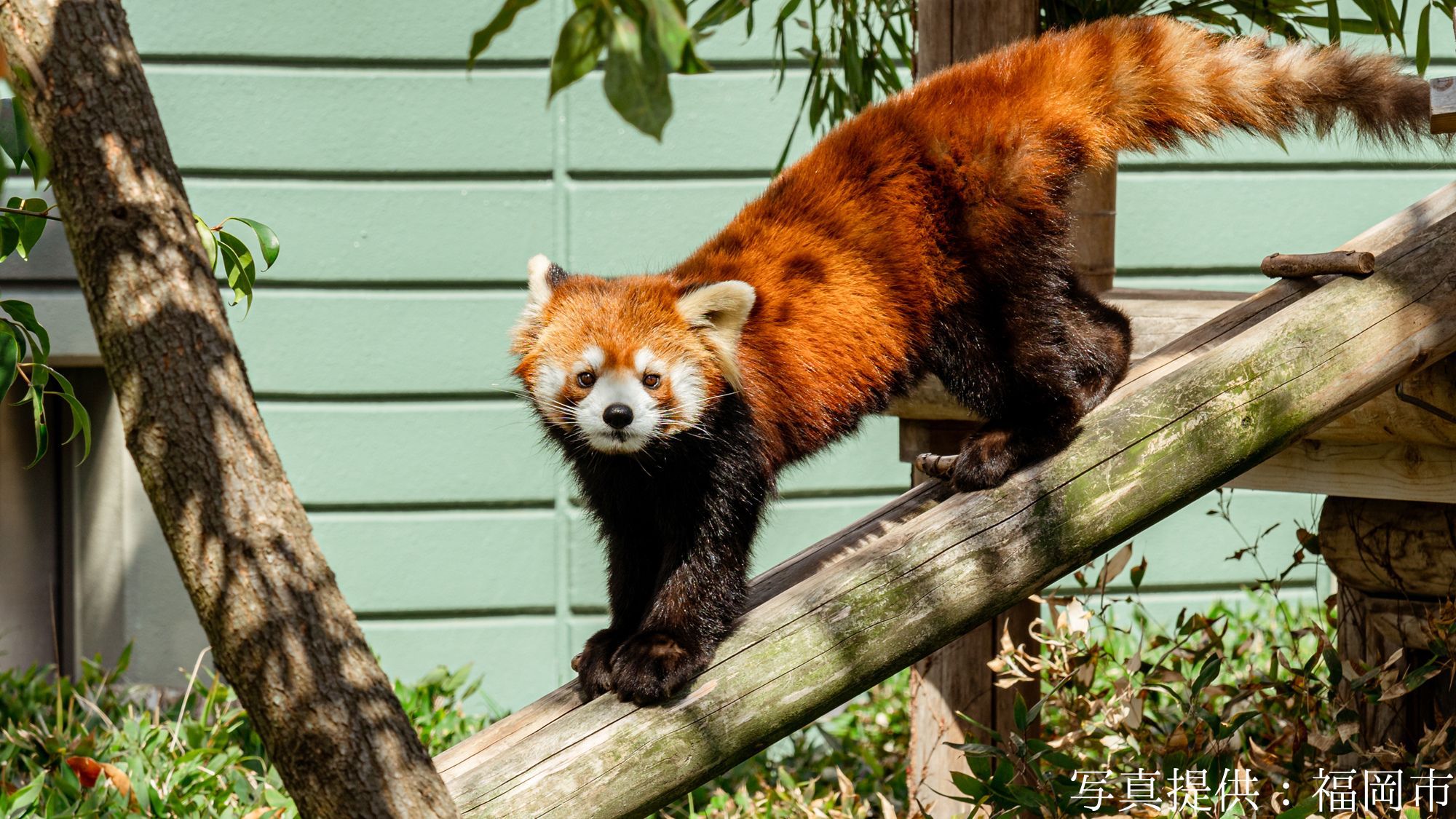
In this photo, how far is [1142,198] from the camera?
507 cm

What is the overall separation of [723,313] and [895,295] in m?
0.44

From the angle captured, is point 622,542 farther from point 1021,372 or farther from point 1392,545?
point 1392,545

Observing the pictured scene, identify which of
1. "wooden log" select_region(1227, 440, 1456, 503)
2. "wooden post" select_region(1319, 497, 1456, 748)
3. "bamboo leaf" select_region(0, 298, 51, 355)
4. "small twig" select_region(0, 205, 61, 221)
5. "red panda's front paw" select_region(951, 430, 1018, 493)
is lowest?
"wooden post" select_region(1319, 497, 1456, 748)

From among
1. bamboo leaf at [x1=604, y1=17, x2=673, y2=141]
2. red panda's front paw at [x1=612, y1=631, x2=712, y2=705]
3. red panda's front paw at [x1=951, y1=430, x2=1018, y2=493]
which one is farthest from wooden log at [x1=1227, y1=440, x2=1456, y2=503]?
bamboo leaf at [x1=604, y1=17, x2=673, y2=141]

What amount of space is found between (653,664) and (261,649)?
2.54ft

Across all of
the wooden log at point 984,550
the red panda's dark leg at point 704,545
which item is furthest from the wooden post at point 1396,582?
the red panda's dark leg at point 704,545

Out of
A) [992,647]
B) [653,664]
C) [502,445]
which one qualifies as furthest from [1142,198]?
[653,664]

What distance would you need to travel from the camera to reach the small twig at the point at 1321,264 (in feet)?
8.98

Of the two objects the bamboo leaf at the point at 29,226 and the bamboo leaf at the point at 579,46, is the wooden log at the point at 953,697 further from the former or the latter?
the bamboo leaf at the point at 579,46

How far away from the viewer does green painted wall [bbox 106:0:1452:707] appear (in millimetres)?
4688

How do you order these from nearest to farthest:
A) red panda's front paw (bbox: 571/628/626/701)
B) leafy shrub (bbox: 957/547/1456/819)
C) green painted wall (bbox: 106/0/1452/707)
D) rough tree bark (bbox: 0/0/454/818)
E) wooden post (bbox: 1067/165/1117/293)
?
rough tree bark (bbox: 0/0/454/818), red panda's front paw (bbox: 571/628/626/701), leafy shrub (bbox: 957/547/1456/819), wooden post (bbox: 1067/165/1117/293), green painted wall (bbox: 106/0/1452/707)

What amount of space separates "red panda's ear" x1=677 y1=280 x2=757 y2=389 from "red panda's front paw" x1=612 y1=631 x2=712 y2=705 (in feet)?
1.82

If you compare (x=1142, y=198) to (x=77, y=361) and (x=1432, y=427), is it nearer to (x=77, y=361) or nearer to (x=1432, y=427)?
(x=1432, y=427)

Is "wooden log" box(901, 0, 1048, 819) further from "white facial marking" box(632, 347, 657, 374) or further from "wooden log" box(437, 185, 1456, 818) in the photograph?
"white facial marking" box(632, 347, 657, 374)
